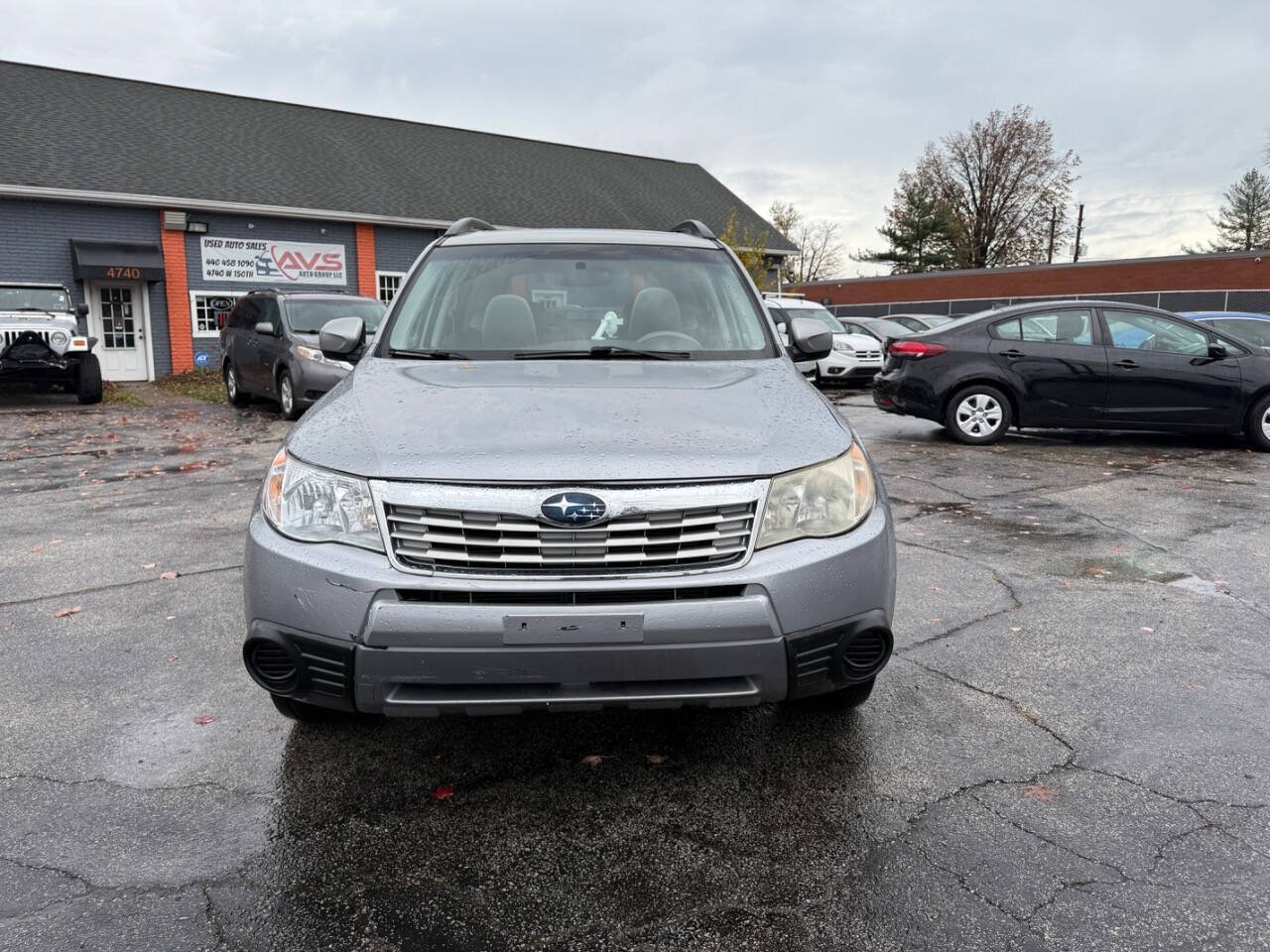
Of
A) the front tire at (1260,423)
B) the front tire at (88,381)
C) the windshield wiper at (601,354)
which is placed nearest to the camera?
the windshield wiper at (601,354)

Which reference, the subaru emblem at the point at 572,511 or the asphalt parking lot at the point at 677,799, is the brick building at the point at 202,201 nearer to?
the asphalt parking lot at the point at 677,799

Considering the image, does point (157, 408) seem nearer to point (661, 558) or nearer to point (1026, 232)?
point (661, 558)

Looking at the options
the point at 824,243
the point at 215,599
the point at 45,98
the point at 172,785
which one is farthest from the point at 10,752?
the point at 824,243

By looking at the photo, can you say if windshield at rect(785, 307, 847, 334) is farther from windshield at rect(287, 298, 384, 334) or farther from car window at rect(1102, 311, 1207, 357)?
car window at rect(1102, 311, 1207, 357)

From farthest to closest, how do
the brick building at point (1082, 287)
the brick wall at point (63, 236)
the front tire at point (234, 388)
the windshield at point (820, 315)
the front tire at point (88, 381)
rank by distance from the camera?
the brick building at point (1082, 287) → the brick wall at point (63, 236) → the windshield at point (820, 315) → the front tire at point (88, 381) → the front tire at point (234, 388)

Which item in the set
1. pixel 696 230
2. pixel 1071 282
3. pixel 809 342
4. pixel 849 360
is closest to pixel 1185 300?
pixel 1071 282

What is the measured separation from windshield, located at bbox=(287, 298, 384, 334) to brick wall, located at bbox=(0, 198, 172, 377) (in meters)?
11.2

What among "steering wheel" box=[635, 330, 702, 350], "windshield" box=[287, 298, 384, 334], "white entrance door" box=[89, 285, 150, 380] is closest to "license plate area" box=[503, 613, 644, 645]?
"steering wheel" box=[635, 330, 702, 350]

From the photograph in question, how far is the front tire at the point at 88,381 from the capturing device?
16000 millimetres

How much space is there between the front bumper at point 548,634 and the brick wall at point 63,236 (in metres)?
22.8

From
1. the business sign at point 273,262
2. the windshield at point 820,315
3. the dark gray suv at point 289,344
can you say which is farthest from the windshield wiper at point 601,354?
the business sign at point 273,262

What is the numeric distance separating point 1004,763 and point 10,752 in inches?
130

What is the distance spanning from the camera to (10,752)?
10.3 feet

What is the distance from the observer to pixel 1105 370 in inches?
384
